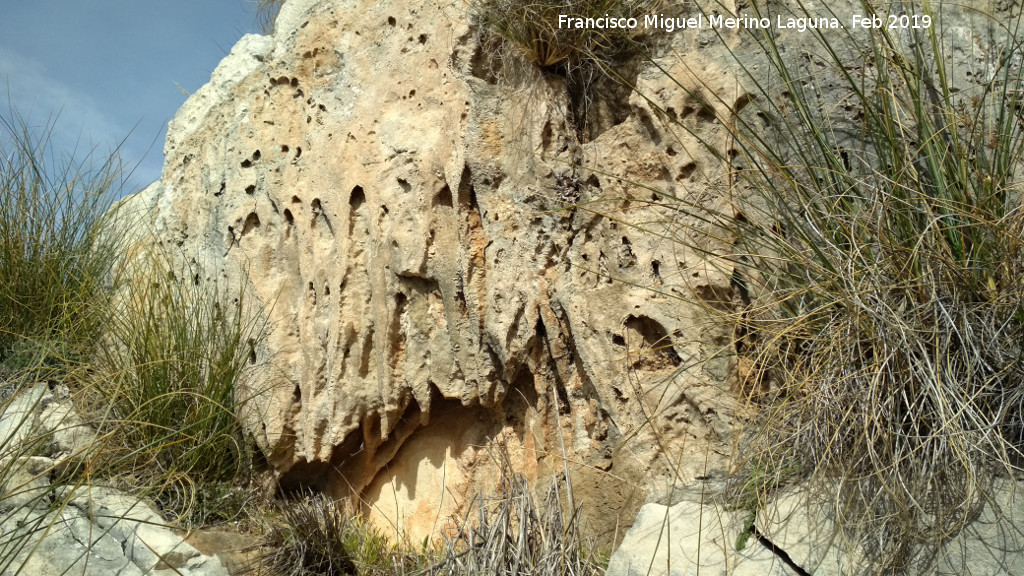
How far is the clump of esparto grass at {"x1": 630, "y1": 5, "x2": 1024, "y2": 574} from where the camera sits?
2236 millimetres

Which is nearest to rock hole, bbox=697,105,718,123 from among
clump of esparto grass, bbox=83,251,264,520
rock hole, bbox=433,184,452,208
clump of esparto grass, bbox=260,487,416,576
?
rock hole, bbox=433,184,452,208

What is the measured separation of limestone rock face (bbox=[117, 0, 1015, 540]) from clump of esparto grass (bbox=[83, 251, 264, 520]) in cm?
12

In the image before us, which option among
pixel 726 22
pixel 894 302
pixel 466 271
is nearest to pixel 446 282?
pixel 466 271

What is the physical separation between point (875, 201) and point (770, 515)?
3.12ft

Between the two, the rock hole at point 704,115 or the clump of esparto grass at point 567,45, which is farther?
the clump of esparto grass at point 567,45

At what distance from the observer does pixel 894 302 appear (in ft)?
7.75

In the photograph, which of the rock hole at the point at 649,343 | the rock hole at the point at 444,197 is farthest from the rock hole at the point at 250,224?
the rock hole at the point at 649,343

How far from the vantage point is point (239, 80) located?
4.61 m

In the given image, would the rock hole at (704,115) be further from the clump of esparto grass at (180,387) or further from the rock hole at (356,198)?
the clump of esparto grass at (180,387)

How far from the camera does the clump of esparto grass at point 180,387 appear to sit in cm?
348

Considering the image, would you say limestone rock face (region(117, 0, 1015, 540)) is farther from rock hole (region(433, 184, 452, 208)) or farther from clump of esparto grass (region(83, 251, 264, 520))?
clump of esparto grass (region(83, 251, 264, 520))

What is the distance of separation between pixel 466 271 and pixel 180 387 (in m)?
1.30

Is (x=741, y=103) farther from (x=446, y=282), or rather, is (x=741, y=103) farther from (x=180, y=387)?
(x=180, y=387)

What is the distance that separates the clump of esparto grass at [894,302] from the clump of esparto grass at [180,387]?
217cm
